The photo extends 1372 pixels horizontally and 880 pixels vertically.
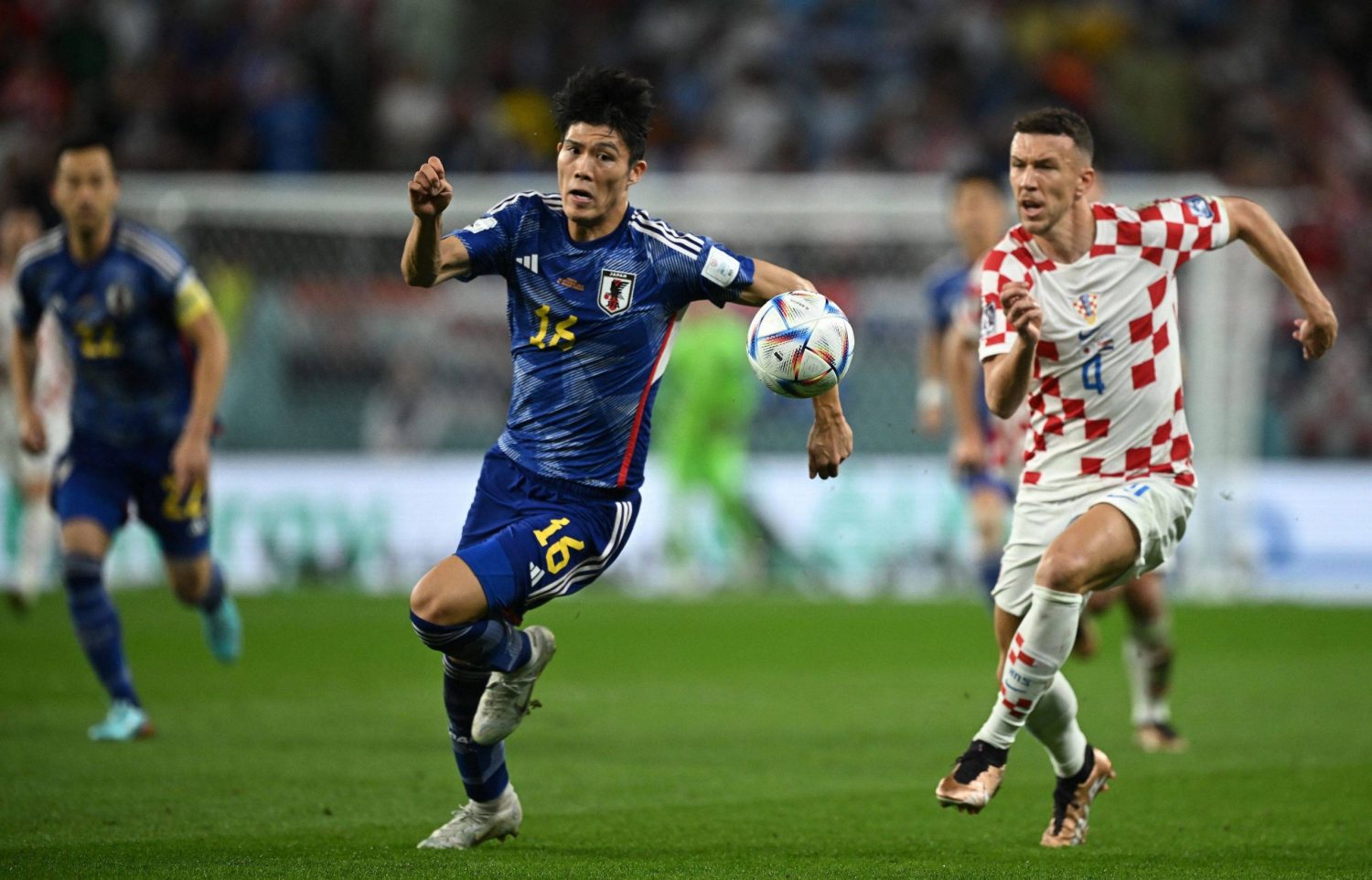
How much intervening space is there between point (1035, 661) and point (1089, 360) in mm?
1118

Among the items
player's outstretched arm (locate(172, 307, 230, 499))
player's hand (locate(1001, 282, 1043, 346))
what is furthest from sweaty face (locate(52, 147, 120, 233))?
player's hand (locate(1001, 282, 1043, 346))

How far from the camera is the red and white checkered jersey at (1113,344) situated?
6355 mm

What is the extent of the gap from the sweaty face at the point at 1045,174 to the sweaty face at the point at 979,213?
3.35 meters

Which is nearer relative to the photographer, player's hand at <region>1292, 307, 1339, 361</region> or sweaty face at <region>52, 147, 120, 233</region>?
player's hand at <region>1292, 307, 1339, 361</region>

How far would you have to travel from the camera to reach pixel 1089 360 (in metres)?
6.39

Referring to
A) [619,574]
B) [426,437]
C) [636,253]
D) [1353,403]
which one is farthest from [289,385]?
[636,253]

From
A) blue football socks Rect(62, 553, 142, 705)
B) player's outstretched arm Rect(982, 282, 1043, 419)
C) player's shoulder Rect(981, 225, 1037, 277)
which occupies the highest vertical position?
player's shoulder Rect(981, 225, 1037, 277)

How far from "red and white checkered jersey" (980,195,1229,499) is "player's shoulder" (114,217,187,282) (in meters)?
4.13

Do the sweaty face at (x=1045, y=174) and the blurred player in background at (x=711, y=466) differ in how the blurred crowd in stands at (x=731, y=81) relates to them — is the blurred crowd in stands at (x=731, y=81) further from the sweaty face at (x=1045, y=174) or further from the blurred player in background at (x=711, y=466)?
the sweaty face at (x=1045, y=174)

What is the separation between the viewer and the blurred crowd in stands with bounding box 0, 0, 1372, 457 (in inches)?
790

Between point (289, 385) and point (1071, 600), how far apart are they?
12.7 meters

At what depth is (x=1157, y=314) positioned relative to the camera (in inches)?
253

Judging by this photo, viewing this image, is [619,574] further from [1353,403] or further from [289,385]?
[1353,403]

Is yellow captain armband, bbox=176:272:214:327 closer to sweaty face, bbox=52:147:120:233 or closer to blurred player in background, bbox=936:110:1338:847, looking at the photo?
sweaty face, bbox=52:147:120:233
